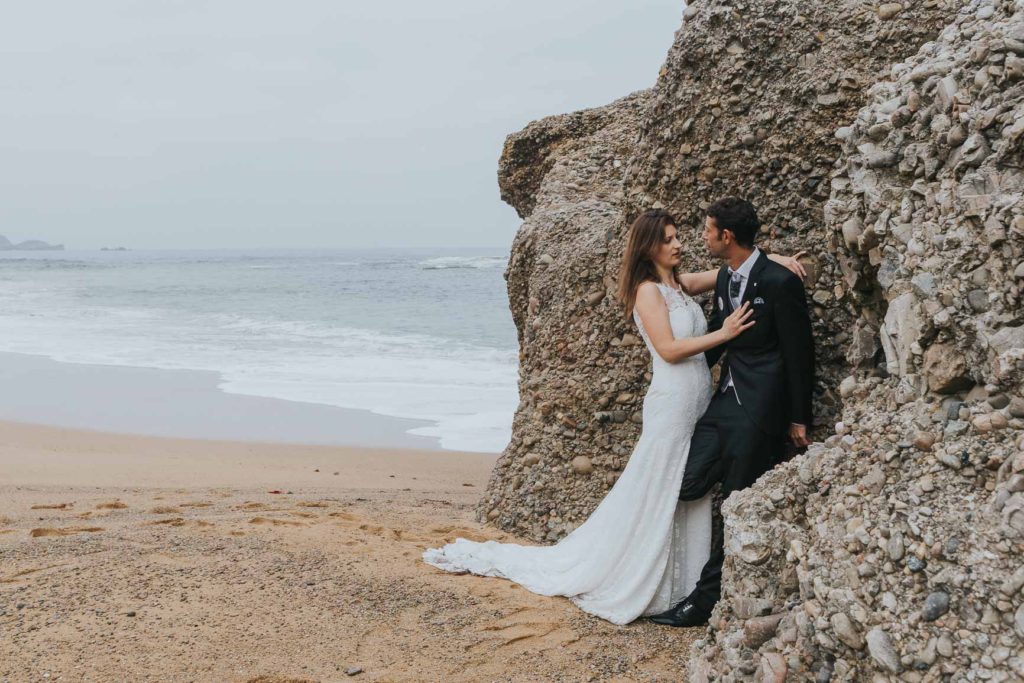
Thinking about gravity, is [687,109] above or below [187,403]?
above

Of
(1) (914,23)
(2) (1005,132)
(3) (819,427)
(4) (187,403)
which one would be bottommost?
(4) (187,403)

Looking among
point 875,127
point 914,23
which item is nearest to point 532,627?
point 875,127

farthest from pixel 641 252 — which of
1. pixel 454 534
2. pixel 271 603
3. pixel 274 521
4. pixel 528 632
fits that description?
pixel 274 521

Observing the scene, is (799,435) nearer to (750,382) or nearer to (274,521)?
(750,382)

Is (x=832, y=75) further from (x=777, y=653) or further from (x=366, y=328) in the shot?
(x=366, y=328)

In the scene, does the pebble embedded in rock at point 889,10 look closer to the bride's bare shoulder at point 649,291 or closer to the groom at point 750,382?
the groom at point 750,382

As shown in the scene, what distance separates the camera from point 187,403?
14289 millimetres

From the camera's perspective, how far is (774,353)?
4805 mm

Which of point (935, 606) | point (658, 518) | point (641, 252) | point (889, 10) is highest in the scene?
point (889, 10)

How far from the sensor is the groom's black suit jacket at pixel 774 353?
472cm

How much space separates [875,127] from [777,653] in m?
2.49

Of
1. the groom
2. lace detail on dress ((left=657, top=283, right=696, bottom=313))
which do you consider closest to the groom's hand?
the groom

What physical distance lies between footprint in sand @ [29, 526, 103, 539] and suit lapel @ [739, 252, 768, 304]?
15.6 ft

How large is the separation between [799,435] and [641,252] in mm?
1292
